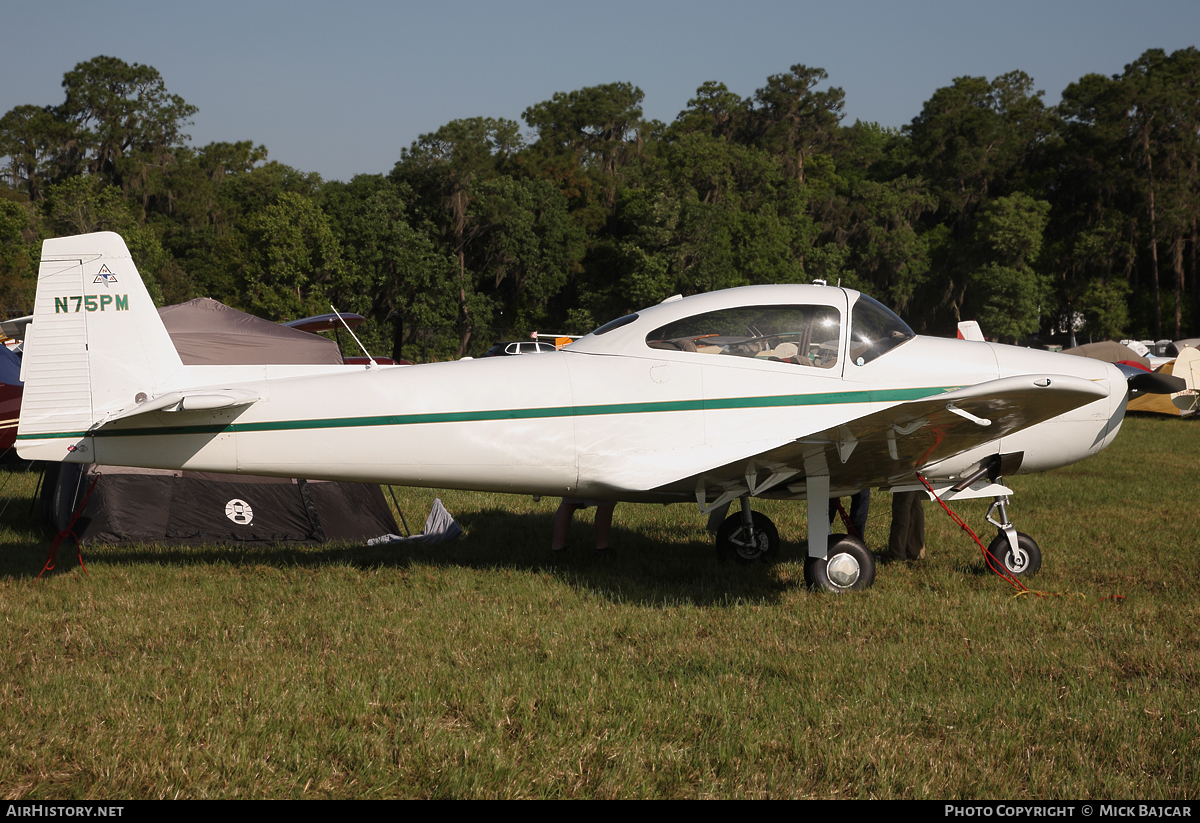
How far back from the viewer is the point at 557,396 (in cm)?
574

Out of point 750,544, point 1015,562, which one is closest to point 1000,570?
point 1015,562

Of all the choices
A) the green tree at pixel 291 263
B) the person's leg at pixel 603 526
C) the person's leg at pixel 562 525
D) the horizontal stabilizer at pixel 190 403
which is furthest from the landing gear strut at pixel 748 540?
the green tree at pixel 291 263

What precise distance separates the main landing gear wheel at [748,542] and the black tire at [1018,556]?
1636mm

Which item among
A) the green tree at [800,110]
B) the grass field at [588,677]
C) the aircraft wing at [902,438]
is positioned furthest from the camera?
the green tree at [800,110]

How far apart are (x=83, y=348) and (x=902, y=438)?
205 inches

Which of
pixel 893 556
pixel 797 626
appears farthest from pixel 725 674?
pixel 893 556

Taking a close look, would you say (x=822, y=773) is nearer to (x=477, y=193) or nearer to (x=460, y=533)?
(x=460, y=533)

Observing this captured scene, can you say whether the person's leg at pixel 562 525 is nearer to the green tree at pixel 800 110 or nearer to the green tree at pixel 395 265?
the green tree at pixel 395 265

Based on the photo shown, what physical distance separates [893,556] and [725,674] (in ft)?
10.2

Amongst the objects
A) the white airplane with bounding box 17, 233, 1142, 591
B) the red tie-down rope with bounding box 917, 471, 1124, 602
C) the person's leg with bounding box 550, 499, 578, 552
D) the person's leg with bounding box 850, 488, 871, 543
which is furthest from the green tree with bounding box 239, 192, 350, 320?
the red tie-down rope with bounding box 917, 471, 1124, 602

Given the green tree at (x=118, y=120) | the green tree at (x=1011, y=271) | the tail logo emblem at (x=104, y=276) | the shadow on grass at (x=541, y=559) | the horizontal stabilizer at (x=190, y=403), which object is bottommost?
the shadow on grass at (x=541, y=559)

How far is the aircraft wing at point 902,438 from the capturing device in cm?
457

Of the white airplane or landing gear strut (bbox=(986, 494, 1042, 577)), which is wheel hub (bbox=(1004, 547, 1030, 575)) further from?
the white airplane

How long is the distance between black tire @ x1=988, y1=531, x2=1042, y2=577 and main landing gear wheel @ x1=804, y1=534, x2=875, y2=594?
113cm
